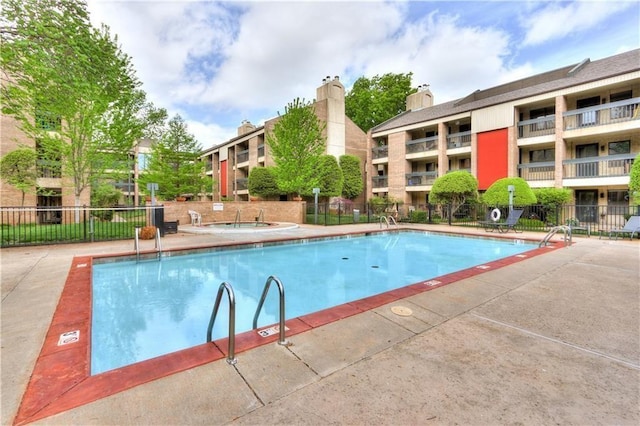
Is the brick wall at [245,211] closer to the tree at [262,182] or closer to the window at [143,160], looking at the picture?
the tree at [262,182]

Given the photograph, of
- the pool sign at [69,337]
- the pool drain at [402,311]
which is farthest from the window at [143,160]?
the pool drain at [402,311]

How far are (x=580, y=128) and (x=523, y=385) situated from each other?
21647 millimetres

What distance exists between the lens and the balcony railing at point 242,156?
3259 centimetres

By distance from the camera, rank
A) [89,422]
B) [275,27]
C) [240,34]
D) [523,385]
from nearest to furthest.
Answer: [89,422] < [523,385] < [275,27] < [240,34]

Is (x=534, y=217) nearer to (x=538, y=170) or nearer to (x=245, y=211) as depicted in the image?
(x=538, y=170)

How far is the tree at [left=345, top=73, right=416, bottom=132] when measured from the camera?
116 ft

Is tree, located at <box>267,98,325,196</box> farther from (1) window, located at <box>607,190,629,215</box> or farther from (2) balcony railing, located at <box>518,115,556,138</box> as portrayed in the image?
(1) window, located at <box>607,190,629,215</box>

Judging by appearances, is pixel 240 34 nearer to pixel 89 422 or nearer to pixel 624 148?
pixel 89 422

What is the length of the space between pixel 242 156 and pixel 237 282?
28.5 metres

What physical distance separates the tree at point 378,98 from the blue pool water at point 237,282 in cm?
2762

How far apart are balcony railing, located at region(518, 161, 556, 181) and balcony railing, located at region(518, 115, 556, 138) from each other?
80.3 inches

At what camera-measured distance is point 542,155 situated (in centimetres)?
2052

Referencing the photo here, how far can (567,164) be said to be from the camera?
58.9ft

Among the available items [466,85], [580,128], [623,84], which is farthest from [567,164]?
[466,85]
